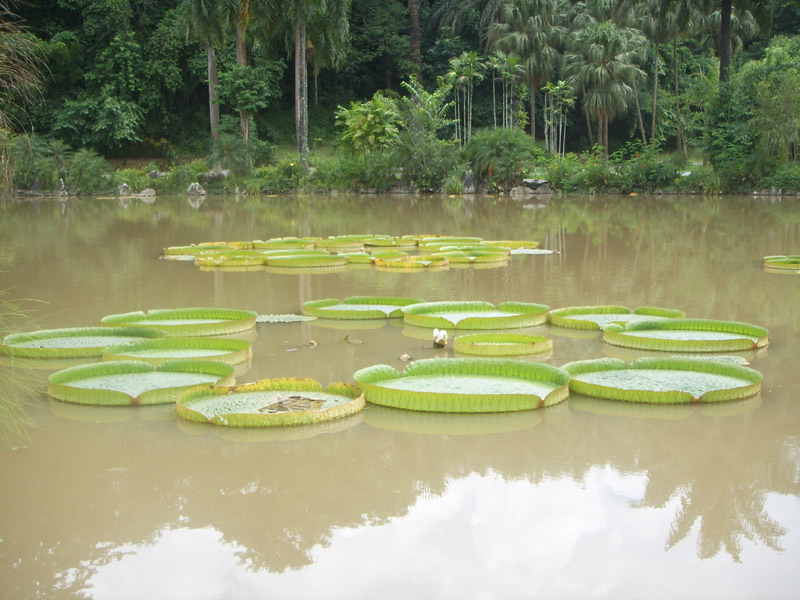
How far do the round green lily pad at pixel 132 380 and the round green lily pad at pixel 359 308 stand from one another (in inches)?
68.6

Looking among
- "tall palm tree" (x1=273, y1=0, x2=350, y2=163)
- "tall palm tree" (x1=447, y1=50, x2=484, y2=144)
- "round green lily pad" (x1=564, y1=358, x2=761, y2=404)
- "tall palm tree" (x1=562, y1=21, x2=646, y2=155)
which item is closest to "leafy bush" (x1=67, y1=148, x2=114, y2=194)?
"tall palm tree" (x1=273, y1=0, x2=350, y2=163)

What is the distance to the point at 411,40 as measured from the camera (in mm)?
34281

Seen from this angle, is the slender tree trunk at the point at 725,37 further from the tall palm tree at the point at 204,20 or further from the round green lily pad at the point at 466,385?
the round green lily pad at the point at 466,385

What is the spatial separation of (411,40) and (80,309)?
29683 millimetres

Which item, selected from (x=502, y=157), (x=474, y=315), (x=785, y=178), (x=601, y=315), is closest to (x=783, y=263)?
(x=601, y=315)

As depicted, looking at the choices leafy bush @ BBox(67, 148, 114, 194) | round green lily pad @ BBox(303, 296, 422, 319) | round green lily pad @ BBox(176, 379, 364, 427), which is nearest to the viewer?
round green lily pad @ BBox(176, 379, 364, 427)

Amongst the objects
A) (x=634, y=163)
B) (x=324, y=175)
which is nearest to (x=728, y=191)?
(x=634, y=163)

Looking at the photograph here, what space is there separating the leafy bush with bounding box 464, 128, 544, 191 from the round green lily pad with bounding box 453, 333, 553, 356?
19236 millimetres

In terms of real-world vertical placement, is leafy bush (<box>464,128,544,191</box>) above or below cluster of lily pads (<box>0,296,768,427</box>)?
above

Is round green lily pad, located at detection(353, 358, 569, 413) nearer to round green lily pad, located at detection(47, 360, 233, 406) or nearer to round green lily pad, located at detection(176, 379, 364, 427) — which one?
round green lily pad, located at detection(176, 379, 364, 427)

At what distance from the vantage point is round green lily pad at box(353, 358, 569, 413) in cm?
388

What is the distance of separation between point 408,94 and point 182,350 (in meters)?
33.4

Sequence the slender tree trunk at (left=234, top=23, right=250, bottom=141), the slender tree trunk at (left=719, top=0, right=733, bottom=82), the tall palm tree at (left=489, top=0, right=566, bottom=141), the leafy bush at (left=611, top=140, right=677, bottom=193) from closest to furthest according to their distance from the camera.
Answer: the slender tree trunk at (left=719, top=0, right=733, bottom=82)
the leafy bush at (left=611, top=140, right=677, bottom=193)
the slender tree trunk at (left=234, top=23, right=250, bottom=141)
the tall palm tree at (left=489, top=0, right=566, bottom=141)

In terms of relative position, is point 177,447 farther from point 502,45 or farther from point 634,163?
point 502,45
